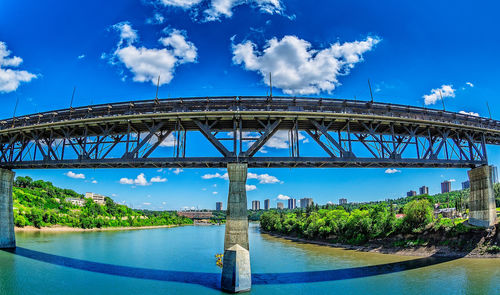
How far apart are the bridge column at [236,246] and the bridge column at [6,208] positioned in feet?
107

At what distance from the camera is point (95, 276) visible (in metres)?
29.2

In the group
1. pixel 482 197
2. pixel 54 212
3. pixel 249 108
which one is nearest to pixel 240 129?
pixel 249 108

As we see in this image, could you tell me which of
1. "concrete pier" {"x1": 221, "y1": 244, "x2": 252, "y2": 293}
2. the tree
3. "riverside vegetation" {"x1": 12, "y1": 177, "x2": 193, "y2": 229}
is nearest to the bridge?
"concrete pier" {"x1": 221, "y1": 244, "x2": 252, "y2": 293}

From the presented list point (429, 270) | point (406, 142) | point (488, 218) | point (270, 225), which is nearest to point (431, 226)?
point (488, 218)

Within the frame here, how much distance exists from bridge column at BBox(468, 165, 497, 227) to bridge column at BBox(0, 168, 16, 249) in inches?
2277

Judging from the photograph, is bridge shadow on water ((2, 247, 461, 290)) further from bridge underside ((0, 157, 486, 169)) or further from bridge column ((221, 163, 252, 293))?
bridge underside ((0, 157, 486, 169))

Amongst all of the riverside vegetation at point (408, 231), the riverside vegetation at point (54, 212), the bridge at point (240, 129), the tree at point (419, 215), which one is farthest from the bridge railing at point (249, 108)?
the riverside vegetation at point (54, 212)

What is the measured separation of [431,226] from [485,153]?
781 inches

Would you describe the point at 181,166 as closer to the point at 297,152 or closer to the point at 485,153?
the point at 297,152

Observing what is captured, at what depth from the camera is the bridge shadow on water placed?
28.5 m

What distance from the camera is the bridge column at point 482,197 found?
33.4m

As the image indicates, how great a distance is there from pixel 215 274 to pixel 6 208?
2954cm

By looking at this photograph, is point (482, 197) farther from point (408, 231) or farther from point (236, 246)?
point (236, 246)

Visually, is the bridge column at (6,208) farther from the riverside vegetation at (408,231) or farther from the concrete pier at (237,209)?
the riverside vegetation at (408,231)
